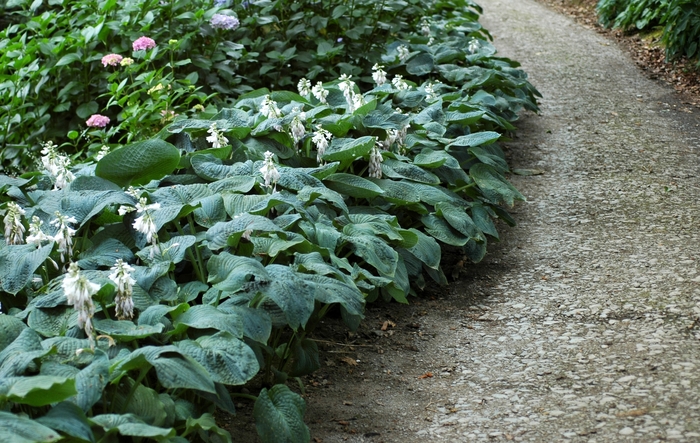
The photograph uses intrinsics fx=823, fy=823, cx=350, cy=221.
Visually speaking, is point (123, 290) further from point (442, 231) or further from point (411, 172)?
point (411, 172)

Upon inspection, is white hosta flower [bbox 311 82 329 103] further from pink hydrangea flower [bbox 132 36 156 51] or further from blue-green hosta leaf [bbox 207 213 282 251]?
blue-green hosta leaf [bbox 207 213 282 251]

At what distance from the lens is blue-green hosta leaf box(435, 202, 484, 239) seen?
3.92 m

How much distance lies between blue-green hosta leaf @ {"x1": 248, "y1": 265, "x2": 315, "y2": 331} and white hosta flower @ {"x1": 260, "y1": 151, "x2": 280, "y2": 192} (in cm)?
71

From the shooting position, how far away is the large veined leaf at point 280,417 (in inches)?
100

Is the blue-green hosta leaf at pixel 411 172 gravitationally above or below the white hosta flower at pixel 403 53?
above

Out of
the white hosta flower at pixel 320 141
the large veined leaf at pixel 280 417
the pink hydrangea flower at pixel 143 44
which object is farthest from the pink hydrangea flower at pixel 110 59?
the large veined leaf at pixel 280 417

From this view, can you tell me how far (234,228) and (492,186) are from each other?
6.03 feet

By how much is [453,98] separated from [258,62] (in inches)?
66.7

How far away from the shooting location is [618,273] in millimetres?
3926

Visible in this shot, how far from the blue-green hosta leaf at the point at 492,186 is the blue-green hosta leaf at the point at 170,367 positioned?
2.38 meters

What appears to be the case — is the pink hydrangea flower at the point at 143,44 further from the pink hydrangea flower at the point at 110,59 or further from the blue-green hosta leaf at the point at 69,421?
the blue-green hosta leaf at the point at 69,421

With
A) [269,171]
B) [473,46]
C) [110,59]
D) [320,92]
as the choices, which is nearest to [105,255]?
[269,171]

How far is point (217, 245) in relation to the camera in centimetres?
288

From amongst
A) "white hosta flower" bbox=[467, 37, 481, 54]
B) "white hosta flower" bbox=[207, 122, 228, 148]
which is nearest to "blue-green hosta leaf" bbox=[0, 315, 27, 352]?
"white hosta flower" bbox=[207, 122, 228, 148]
